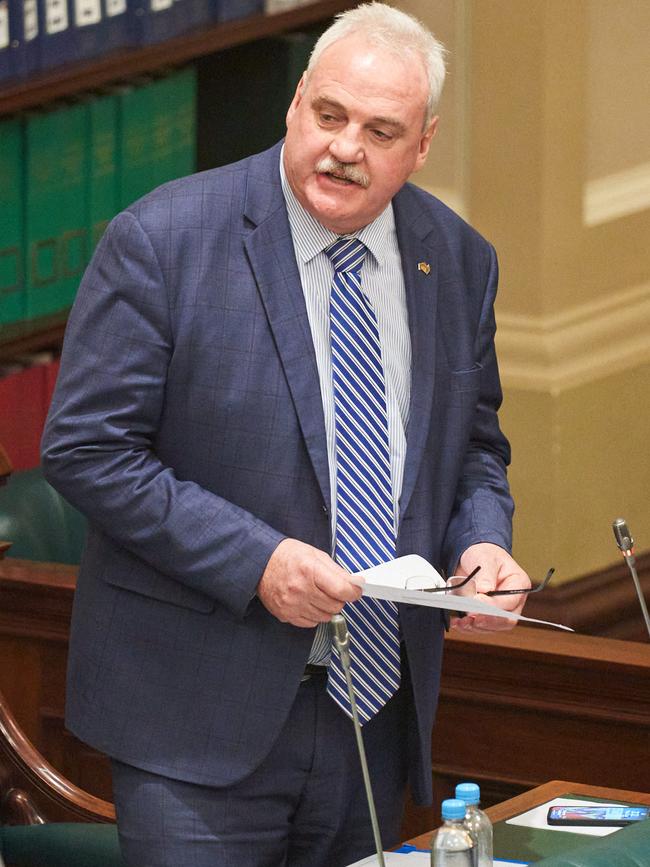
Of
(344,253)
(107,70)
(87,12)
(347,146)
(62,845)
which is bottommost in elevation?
(62,845)

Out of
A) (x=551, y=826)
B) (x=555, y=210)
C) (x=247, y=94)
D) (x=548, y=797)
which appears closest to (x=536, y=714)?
(x=548, y=797)

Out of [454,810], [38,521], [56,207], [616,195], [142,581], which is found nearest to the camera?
[454,810]

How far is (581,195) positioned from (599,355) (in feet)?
1.24

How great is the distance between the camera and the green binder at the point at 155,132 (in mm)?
4258

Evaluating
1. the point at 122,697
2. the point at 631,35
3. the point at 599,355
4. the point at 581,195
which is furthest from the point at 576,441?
the point at 122,697

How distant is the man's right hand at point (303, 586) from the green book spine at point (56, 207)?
2025 mm

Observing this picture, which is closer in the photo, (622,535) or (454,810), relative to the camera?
(454,810)

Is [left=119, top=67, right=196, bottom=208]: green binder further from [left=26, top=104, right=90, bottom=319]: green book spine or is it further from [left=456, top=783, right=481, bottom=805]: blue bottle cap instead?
[left=456, top=783, right=481, bottom=805]: blue bottle cap

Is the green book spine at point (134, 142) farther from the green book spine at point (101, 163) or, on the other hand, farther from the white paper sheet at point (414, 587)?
the white paper sheet at point (414, 587)

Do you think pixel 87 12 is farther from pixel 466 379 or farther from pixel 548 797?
pixel 548 797

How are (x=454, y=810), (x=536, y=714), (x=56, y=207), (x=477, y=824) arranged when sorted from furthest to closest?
(x=56, y=207) < (x=536, y=714) < (x=477, y=824) < (x=454, y=810)

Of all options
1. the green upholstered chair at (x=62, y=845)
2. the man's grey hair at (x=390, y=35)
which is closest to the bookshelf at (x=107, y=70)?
the green upholstered chair at (x=62, y=845)

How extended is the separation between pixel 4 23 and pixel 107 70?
0.92 feet

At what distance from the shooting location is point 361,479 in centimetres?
231
